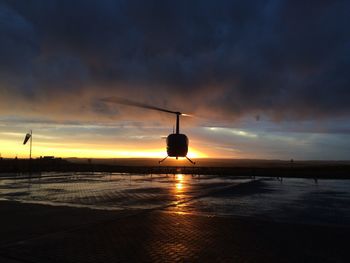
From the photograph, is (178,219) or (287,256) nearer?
(287,256)

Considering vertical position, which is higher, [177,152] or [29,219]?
[177,152]

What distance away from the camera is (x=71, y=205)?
18.4 m

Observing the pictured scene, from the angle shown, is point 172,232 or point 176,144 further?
point 176,144

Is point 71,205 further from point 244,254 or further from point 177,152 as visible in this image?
point 177,152

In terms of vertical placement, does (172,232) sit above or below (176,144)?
below

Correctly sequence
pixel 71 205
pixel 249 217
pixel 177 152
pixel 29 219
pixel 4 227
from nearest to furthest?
pixel 4 227 → pixel 29 219 → pixel 249 217 → pixel 71 205 → pixel 177 152

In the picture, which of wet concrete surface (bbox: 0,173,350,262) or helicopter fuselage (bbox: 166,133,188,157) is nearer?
wet concrete surface (bbox: 0,173,350,262)

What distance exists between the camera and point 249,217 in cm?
1520

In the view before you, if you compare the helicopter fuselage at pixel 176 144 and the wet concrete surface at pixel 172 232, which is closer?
the wet concrete surface at pixel 172 232

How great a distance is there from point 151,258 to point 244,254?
7.42 ft

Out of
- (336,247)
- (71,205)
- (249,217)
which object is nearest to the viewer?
(336,247)

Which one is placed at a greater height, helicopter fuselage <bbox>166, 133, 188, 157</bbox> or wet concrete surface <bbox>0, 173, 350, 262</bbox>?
helicopter fuselage <bbox>166, 133, 188, 157</bbox>

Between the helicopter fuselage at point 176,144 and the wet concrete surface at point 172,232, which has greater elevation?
the helicopter fuselage at point 176,144

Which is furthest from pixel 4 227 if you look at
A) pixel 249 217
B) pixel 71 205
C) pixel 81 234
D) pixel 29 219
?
pixel 249 217
